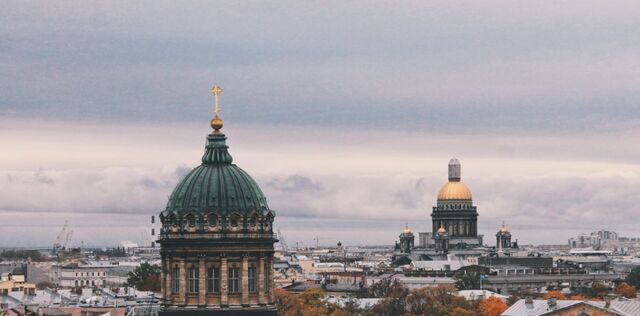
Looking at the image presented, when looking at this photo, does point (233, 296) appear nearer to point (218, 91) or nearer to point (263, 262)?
point (263, 262)

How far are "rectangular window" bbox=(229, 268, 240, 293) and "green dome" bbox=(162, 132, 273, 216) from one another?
2518 mm

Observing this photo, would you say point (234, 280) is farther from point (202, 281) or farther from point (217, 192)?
point (217, 192)

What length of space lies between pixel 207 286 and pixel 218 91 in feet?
31.1

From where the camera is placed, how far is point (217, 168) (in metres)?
96.8

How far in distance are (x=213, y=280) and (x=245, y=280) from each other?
135 centimetres

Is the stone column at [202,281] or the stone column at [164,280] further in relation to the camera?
the stone column at [164,280]

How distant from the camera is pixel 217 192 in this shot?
3767 inches

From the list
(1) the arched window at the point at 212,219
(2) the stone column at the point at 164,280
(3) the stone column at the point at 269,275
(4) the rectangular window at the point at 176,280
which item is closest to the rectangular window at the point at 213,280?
(4) the rectangular window at the point at 176,280

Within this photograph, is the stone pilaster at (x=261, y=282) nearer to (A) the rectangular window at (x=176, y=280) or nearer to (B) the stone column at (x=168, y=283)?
(A) the rectangular window at (x=176, y=280)

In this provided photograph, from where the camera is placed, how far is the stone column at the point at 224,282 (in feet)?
313

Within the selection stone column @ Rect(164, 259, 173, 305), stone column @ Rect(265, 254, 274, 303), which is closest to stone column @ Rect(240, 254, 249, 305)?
stone column @ Rect(265, 254, 274, 303)

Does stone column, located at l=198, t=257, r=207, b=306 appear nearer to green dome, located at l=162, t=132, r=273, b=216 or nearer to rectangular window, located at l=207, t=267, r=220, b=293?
rectangular window, located at l=207, t=267, r=220, b=293

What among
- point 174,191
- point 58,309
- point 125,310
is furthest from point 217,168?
point 58,309

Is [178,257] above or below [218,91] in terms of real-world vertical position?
below
